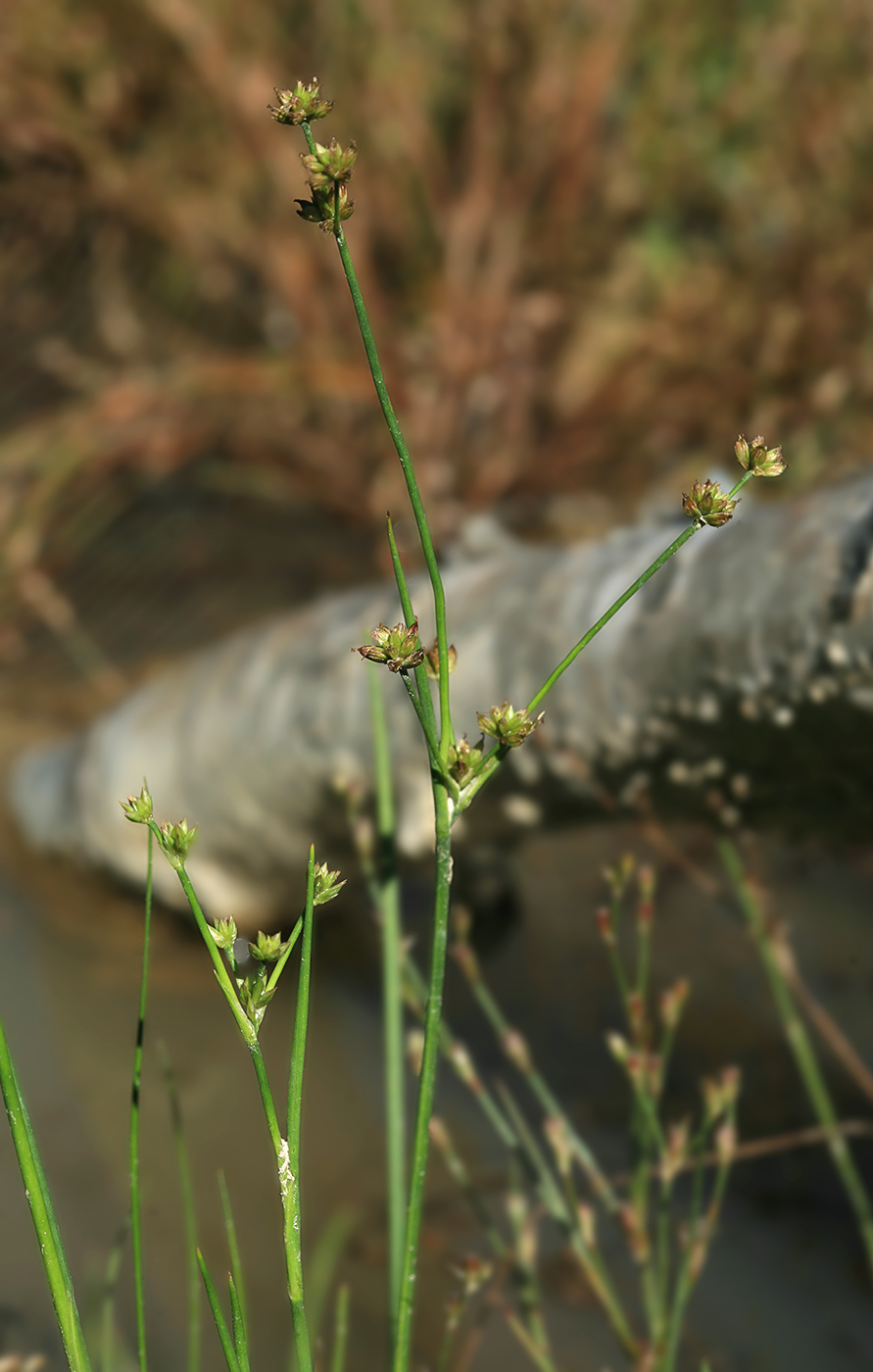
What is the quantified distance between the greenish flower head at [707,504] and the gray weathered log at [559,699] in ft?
1.14

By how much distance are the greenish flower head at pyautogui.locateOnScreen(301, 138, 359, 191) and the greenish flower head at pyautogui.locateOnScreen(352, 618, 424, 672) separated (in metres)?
0.14

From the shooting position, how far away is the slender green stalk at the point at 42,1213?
442 mm

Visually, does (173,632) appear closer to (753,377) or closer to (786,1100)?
(753,377)

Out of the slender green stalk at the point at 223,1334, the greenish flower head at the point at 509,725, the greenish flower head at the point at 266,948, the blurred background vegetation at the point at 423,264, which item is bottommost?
the slender green stalk at the point at 223,1334

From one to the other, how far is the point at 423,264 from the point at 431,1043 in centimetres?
202

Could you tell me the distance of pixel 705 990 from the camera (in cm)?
122

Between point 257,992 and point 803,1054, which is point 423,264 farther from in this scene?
point 257,992

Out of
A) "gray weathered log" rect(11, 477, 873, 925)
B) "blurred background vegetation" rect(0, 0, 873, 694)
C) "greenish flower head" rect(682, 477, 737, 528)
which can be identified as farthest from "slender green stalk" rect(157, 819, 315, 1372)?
"blurred background vegetation" rect(0, 0, 873, 694)

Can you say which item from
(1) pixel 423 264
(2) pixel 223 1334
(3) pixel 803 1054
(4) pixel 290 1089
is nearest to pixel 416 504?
(4) pixel 290 1089

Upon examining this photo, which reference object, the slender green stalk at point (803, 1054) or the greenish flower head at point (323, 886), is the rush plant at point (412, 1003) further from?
the slender green stalk at point (803, 1054)

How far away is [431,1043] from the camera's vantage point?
1.45ft

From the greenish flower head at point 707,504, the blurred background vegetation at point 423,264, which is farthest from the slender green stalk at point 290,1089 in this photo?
the blurred background vegetation at point 423,264

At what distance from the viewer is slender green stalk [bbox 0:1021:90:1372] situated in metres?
0.44

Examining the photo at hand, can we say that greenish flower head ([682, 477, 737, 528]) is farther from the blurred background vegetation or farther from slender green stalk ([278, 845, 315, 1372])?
the blurred background vegetation
